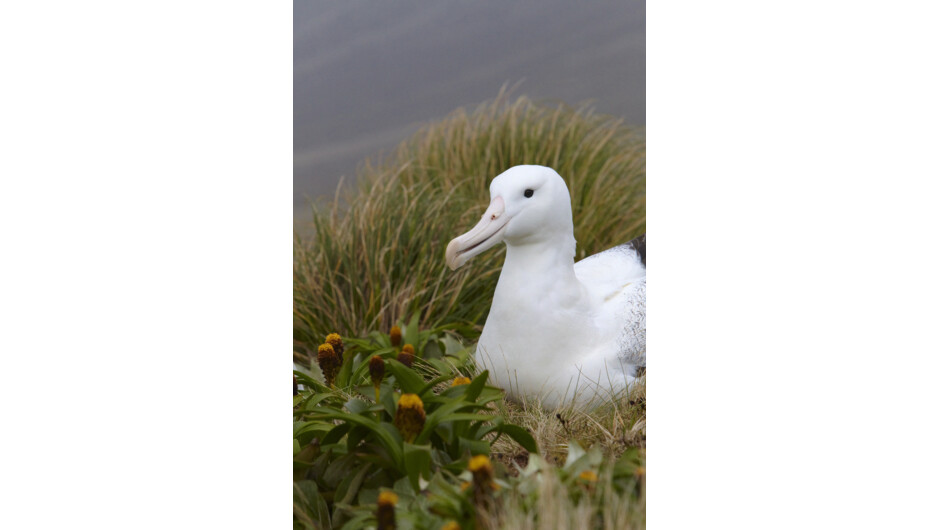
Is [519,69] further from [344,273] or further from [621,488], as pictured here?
[621,488]

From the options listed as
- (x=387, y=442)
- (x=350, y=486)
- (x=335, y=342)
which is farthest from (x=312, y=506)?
(x=335, y=342)

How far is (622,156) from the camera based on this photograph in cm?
428

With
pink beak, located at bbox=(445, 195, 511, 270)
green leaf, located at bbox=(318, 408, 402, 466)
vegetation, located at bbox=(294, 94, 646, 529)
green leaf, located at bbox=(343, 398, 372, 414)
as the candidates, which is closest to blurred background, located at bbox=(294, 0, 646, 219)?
vegetation, located at bbox=(294, 94, 646, 529)

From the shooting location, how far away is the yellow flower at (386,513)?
221cm

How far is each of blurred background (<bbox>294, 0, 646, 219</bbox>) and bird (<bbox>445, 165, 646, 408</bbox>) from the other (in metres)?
0.44

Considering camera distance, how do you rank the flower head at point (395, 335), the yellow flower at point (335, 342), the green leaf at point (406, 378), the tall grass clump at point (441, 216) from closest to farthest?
the green leaf at point (406, 378) < the yellow flower at point (335, 342) < the flower head at point (395, 335) < the tall grass clump at point (441, 216)

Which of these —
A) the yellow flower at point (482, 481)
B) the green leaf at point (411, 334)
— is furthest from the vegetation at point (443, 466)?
the green leaf at point (411, 334)

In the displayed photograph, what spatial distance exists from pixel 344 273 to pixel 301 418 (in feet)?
3.56

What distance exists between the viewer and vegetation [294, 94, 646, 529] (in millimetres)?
2287

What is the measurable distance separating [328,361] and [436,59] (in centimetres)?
136

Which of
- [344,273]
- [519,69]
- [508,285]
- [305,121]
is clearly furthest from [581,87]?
[344,273]

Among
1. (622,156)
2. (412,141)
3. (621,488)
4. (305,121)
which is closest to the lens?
(621,488)

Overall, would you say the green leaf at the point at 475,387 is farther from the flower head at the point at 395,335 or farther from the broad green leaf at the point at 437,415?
the flower head at the point at 395,335

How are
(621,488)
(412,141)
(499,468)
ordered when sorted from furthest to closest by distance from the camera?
(412,141)
(499,468)
(621,488)
